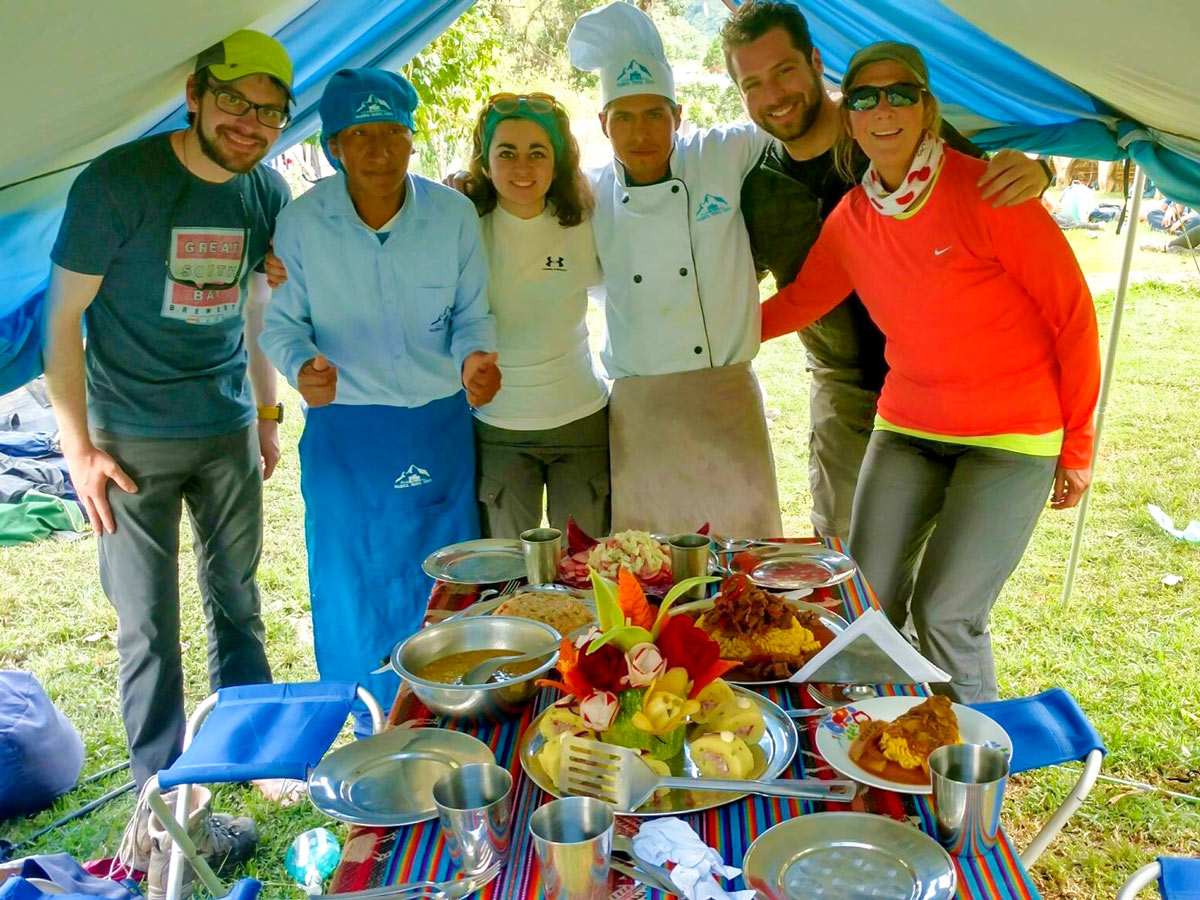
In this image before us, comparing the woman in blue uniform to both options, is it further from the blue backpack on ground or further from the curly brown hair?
the blue backpack on ground

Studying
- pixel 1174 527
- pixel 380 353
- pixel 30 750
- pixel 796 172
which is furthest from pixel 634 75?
pixel 1174 527

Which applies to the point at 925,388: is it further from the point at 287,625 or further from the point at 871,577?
the point at 287,625

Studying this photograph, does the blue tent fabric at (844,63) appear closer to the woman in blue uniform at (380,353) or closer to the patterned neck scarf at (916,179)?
the patterned neck scarf at (916,179)

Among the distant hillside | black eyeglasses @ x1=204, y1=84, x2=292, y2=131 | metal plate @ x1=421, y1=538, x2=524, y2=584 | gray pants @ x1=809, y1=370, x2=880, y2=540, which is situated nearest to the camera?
metal plate @ x1=421, y1=538, x2=524, y2=584

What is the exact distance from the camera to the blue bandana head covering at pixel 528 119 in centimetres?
263

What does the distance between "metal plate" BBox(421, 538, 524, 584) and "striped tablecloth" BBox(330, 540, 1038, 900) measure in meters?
0.65

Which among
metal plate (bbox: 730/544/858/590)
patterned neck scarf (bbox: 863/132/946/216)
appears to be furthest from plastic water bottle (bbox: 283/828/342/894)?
patterned neck scarf (bbox: 863/132/946/216)

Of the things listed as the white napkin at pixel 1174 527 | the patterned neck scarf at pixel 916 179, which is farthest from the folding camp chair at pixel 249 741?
the white napkin at pixel 1174 527

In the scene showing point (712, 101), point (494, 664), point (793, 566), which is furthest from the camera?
point (712, 101)

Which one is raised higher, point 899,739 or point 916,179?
point 916,179

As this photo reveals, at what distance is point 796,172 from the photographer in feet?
9.58

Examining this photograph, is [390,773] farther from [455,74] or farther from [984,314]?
[455,74]

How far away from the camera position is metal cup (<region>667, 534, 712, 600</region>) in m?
1.99

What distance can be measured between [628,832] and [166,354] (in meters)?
1.96
